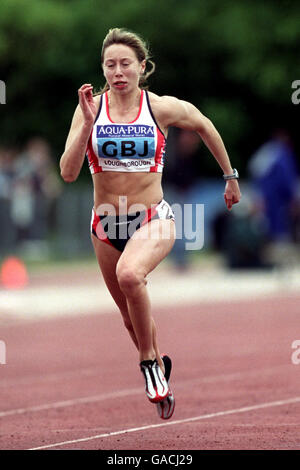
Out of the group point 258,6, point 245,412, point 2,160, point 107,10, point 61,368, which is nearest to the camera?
point 245,412

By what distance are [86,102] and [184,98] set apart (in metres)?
30.1

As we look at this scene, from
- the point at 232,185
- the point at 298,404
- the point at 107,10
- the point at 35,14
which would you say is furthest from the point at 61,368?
the point at 107,10

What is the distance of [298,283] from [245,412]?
12711mm

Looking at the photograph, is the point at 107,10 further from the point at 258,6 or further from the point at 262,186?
the point at 262,186

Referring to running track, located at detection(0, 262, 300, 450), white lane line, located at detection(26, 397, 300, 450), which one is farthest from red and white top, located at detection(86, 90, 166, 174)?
white lane line, located at detection(26, 397, 300, 450)

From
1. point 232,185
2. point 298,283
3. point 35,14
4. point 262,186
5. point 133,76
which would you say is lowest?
point 232,185

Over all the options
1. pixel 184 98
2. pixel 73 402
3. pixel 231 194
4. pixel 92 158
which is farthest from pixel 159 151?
pixel 184 98

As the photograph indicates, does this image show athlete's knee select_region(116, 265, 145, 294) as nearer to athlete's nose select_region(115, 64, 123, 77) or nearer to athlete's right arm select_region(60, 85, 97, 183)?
athlete's right arm select_region(60, 85, 97, 183)

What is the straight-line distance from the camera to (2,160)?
88.9ft

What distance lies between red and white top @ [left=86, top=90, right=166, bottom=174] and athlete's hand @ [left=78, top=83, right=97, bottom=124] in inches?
11.0

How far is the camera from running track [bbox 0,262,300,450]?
9258mm

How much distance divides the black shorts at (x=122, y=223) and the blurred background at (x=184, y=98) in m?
14.9

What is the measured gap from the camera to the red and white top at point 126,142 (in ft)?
26.0
